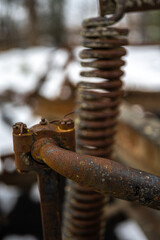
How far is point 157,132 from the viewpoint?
188 centimetres

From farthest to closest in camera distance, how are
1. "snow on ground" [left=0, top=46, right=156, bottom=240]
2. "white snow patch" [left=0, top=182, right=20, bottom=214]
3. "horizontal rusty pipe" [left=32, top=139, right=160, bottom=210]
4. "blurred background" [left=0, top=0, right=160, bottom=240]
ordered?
"snow on ground" [left=0, top=46, right=156, bottom=240]
"white snow patch" [left=0, top=182, right=20, bottom=214]
"blurred background" [left=0, top=0, right=160, bottom=240]
"horizontal rusty pipe" [left=32, top=139, right=160, bottom=210]

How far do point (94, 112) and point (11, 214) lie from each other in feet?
9.05

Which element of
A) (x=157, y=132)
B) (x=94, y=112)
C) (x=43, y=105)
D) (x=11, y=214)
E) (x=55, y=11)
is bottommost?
(x=11, y=214)

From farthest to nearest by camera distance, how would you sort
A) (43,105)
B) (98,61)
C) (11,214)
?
1. (43,105)
2. (11,214)
3. (98,61)

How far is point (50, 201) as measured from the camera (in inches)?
33.9

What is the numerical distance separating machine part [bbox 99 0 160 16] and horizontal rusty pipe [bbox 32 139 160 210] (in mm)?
726

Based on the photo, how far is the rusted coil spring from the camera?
Result: 1164 mm

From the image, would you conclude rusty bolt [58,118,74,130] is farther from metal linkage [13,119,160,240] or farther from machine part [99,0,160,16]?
machine part [99,0,160,16]

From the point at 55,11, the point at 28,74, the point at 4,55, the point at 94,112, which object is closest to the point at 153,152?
the point at 94,112

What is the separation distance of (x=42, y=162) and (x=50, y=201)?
153 mm

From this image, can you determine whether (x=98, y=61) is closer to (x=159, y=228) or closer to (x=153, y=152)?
(x=153, y=152)

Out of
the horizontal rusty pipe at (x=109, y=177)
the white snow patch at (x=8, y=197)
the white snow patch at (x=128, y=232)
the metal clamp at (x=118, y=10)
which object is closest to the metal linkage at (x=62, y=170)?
the horizontal rusty pipe at (x=109, y=177)

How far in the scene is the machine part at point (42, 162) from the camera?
768 mm

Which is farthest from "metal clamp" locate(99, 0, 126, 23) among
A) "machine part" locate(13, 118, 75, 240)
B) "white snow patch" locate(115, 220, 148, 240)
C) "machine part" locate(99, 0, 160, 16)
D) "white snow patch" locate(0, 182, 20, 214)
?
"white snow patch" locate(0, 182, 20, 214)
